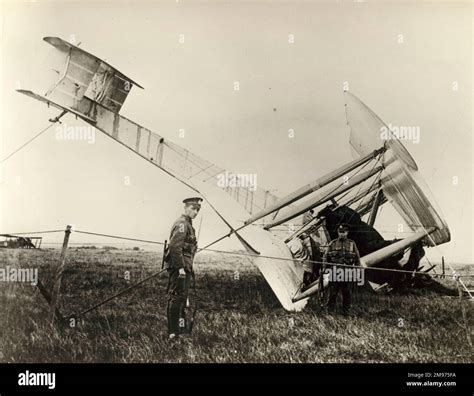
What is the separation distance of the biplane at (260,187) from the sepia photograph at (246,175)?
27 mm

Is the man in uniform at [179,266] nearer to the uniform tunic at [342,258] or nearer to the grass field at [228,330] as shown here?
the grass field at [228,330]

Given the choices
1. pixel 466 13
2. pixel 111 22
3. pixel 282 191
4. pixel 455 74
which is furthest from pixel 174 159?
pixel 466 13

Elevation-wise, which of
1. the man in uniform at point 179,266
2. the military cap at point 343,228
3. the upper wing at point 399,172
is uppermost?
the upper wing at point 399,172

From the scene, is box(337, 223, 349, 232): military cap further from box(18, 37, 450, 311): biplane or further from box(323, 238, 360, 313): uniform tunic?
box(18, 37, 450, 311): biplane

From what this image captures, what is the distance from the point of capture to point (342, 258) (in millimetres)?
6789

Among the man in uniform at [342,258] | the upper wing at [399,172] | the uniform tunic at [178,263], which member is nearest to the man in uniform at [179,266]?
the uniform tunic at [178,263]

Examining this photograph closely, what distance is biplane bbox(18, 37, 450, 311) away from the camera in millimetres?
6637

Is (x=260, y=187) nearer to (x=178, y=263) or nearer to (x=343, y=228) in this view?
(x=343, y=228)

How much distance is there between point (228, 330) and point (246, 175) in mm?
2430

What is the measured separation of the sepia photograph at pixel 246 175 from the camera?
6.53 meters

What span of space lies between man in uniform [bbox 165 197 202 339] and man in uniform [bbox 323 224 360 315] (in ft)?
6.94

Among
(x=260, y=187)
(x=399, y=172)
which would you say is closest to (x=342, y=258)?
(x=399, y=172)

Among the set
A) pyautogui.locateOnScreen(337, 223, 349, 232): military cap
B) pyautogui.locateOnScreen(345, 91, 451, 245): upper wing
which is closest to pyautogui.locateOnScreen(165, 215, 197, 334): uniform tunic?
pyautogui.locateOnScreen(337, 223, 349, 232): military cap

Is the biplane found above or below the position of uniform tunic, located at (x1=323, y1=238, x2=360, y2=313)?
above
